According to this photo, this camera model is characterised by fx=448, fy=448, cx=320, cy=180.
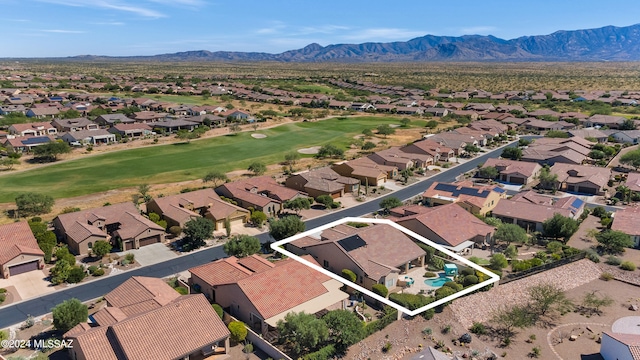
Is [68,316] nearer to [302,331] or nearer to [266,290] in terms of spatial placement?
[266,290]

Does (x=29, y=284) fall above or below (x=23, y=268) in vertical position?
below

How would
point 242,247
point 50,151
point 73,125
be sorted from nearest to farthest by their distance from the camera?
point 242,247 < point 50,151 < point 73,125

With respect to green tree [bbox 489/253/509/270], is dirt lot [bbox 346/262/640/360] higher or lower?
lower

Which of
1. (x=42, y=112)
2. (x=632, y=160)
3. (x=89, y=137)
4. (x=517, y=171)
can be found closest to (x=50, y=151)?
(x=89, y=137)

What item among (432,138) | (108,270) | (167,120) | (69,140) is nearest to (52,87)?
(167,120)

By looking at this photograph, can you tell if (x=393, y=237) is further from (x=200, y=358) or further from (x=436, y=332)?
(x=200, y=358)

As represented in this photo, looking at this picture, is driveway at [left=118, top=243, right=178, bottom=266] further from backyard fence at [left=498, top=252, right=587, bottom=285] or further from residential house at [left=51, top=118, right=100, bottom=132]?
residential house at [left=51, top=118, right=100, bottom=132]

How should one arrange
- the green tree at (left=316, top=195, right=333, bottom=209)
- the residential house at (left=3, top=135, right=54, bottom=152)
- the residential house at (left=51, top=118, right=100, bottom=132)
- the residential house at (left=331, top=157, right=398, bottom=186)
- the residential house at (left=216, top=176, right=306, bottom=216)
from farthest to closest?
the residential house at (left=51, top=118, right=100, bottom=132) < the residential house at (left=3, top=135, right=54, bottom=152) < the residential house at (left=331, top=157, right=398, bottom=186) < the green tree at (left=316, top=195, right=333, bottom=209) < the residential house at (left=216, top=176, right=306, bottom=216)

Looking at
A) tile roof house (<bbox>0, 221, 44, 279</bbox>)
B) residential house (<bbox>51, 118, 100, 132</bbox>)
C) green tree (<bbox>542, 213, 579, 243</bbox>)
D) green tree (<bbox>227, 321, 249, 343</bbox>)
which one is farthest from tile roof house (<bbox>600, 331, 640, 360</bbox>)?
residential house (<bbox>51, 118, 100, 132</bbox>)
